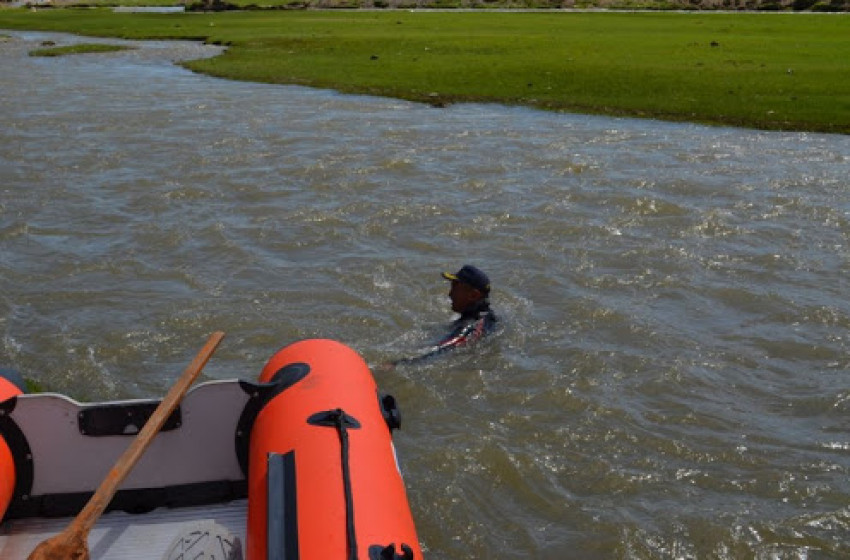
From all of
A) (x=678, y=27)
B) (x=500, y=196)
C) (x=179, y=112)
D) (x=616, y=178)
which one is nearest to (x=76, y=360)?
(x=500, y=196)

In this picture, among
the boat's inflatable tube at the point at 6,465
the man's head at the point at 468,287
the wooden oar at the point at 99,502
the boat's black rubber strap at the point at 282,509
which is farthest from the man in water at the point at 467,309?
the boat's black rubber strap at the point at 282,509

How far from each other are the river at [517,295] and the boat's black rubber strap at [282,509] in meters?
2.15

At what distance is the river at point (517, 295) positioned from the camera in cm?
843

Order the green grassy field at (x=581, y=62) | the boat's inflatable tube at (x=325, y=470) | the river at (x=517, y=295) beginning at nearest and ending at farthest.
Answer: the boat's inflatable tube at (x=325, y=470), the river at (x=517, y=295), the green grassy field at (x=581, y=62)

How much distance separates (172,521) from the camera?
718 cm

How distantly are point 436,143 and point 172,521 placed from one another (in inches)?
595

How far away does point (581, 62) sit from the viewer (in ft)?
110

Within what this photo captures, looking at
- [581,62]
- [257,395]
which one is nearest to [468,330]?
[257,395]

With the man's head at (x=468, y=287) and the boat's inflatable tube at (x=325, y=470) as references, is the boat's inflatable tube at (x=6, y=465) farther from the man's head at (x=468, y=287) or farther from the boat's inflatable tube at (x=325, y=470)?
the man's head at (x=468, y=287)

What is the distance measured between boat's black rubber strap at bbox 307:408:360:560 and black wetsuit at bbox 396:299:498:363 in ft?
12.7

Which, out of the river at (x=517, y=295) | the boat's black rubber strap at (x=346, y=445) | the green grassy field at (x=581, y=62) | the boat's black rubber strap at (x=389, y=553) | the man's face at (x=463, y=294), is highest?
the green grassy field at (x=581, y=62)

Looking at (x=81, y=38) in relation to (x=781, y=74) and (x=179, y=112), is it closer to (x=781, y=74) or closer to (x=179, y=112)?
(x=179, y=112)

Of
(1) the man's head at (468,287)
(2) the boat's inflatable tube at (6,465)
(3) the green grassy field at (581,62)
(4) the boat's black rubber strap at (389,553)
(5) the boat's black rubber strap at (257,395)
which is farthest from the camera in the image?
(3) the green grassy field at (581,62)

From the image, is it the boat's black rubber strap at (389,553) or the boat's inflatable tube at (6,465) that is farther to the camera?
the boat's inflatable tube at (6,465)
